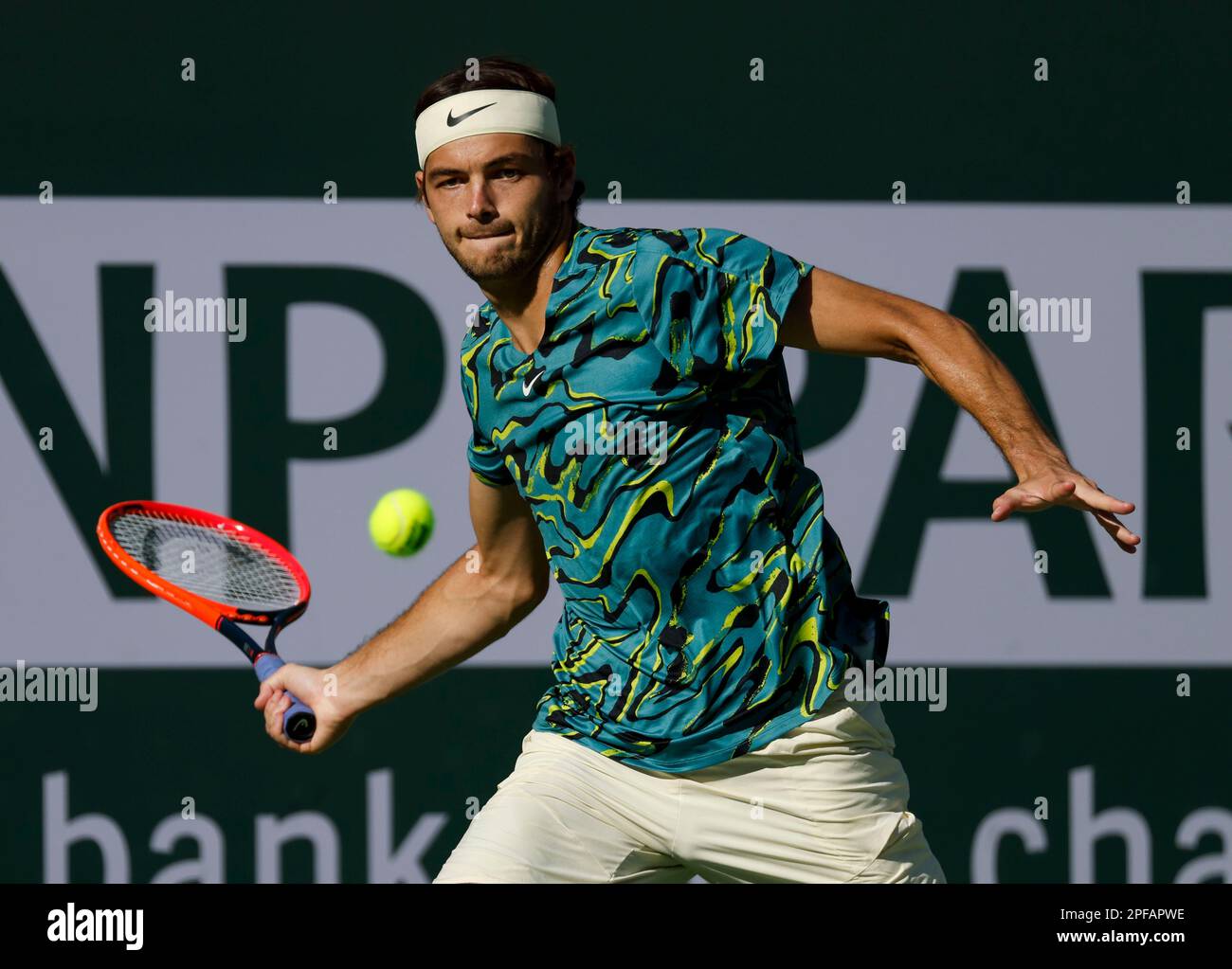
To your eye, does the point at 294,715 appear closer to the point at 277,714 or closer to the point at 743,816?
the point at 277,714

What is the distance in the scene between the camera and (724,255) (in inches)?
106

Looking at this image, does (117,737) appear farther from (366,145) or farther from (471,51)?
(471,51)

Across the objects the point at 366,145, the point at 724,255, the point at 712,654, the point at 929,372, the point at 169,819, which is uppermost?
the point at 366,145

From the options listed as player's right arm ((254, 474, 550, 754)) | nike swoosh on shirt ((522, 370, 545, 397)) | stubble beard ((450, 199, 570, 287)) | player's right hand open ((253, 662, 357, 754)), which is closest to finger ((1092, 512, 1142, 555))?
nike swoosh on shirt ((522, 370, 545, 397))

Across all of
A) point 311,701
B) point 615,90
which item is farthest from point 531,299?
point 615,90

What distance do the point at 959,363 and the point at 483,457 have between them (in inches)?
34.3

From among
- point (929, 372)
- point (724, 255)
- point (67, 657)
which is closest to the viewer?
point (929, 372)

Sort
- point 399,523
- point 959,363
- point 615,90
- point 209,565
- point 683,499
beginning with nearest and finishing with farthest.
Result: point 959,363 → point 683,499 → point 209,565 → point 399,523 → point 615,90

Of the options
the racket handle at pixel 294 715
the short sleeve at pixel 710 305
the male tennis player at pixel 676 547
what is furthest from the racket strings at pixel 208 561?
the short sleeve at pixel 710 305

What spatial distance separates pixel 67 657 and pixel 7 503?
44 centimetres

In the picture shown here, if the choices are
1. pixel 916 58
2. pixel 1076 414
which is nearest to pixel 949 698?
pixel 1076 414

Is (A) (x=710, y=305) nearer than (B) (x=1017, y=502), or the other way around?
(B) (x=1017, y=502)

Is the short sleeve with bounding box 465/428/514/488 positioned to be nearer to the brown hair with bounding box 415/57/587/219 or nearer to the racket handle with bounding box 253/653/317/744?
the brown hair with bounding box 415/57/587/219

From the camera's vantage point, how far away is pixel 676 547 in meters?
2.62
